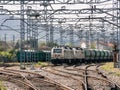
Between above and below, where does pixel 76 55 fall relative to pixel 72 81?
below

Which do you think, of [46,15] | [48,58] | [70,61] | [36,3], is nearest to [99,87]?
[36,3]

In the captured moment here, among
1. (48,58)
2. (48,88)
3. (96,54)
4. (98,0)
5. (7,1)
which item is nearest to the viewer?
(48,88)

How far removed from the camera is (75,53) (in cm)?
5672

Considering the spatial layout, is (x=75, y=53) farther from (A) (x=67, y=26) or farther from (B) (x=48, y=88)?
(B) (x=48, y=88)

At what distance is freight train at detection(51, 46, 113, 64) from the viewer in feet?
169

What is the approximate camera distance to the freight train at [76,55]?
Result: 51.6m

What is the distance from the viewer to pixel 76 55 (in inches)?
2251

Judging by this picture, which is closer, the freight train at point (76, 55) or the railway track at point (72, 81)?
the railway track at point (72, 81)

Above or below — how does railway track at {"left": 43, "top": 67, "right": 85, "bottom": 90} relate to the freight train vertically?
above

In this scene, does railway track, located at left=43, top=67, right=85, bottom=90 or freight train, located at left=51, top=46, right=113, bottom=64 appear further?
freight train, located at left=51, top=46, right=113, bottom=64

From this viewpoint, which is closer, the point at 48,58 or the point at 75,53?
the point at 75,53

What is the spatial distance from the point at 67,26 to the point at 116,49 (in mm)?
30814

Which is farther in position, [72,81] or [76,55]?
[76,55]

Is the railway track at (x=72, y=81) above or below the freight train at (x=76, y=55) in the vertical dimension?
above
